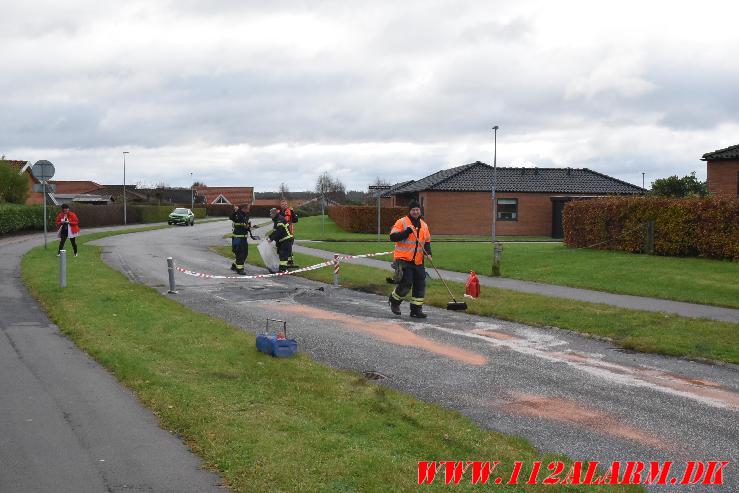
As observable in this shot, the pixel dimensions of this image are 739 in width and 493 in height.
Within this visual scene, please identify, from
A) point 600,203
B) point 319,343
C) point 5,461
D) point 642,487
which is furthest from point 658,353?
point 600,203

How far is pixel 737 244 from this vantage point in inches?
765

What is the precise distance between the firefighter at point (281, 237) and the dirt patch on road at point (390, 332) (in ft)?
19.7

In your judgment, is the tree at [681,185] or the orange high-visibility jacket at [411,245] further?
the tree at [681,185]

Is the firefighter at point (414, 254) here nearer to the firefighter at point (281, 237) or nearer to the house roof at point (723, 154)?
the firefighter at point (281, 237)

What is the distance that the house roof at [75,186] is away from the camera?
125m

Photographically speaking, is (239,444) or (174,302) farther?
(174,302)

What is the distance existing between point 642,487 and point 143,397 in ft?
14.6

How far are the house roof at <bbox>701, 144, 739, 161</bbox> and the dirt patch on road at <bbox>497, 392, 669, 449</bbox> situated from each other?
2290 centimetres

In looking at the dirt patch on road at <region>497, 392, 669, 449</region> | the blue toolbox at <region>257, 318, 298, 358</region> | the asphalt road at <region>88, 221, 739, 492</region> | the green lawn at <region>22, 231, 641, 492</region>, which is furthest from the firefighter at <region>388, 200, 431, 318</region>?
the dirt patch on road at <region>497, 392, 669, 449</region>

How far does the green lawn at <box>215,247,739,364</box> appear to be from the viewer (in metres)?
10.0

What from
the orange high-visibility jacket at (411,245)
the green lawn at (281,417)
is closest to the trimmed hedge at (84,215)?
the orange high-visibility jacket at (411,245)

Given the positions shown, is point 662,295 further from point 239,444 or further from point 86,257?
point 86,257

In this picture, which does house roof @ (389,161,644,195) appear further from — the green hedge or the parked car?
the green hedge

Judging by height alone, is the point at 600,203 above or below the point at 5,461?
above
